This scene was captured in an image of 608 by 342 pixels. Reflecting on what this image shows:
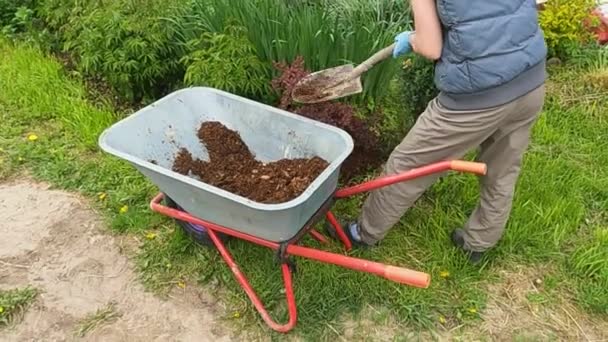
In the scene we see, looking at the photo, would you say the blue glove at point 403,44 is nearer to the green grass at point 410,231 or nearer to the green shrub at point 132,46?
the green grass at point 410,231

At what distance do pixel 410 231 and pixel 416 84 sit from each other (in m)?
0.79

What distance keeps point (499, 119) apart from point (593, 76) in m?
2.01

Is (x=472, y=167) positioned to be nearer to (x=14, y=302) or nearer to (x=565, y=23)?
(x=14, y=302)

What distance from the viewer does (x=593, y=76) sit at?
396 cm

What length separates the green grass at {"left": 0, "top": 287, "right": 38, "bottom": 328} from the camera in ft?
9.00

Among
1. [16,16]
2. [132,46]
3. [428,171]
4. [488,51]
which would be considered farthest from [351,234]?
[16,16]

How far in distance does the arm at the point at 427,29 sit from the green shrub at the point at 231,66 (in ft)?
4.13

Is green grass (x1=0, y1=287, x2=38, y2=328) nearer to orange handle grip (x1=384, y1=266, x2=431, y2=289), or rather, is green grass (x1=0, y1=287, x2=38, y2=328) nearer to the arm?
orange handle grip (x1=384, y1=266, x2=431, y2=289)

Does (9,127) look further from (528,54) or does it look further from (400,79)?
(528,54)

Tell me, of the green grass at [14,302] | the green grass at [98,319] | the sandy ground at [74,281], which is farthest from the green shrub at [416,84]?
the green grass at [14,302]

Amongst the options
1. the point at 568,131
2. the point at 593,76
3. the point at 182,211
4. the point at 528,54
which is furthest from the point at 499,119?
the point at 593,76

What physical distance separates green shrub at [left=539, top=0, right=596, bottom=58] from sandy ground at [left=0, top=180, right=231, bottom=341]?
113 inches

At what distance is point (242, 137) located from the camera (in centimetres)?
286

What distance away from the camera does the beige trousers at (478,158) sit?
7.72ft
